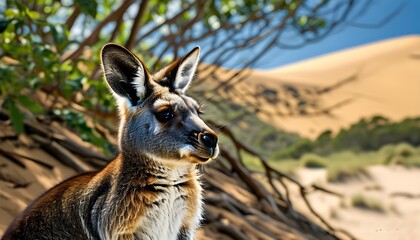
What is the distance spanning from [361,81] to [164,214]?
187 feet

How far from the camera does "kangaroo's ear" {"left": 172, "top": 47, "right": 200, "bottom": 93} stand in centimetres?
357

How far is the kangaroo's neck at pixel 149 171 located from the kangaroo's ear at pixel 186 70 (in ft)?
1.45

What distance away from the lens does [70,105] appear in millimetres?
6824

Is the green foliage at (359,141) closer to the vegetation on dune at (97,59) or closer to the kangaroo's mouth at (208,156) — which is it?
the vegetation on dune at (97,59)

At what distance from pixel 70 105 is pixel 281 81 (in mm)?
48628

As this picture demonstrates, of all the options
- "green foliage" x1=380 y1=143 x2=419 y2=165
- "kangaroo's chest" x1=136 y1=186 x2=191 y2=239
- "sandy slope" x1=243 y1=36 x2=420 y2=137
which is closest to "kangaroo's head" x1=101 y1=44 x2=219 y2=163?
"kangaroo's chest" x1=136 y1=186 x2=191 y2=239

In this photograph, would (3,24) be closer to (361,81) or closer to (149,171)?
(149,171)

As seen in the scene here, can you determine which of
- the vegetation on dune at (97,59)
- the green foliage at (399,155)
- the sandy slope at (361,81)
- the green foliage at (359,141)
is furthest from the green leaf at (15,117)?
the sandy slope at (361,81)

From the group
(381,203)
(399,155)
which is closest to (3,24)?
(381,203)

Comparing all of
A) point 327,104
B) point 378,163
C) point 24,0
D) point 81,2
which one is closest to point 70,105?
point 24,0

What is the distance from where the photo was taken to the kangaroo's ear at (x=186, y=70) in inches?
141

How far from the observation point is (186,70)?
145 inches

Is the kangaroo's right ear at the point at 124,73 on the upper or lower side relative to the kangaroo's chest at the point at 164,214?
upper

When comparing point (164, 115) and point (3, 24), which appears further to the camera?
point (3, 24)
